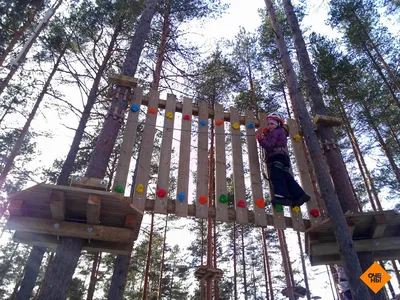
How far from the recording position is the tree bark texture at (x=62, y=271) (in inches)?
106

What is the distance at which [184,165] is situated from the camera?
3705 millimetres

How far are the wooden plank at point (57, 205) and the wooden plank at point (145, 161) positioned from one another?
724 millimetres

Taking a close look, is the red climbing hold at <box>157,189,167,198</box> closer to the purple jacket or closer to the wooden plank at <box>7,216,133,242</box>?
the wooden plank at <box>7,216,133,242</box>

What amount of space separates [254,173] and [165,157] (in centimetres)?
126

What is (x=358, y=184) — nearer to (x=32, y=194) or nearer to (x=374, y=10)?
(x=374, y=10)

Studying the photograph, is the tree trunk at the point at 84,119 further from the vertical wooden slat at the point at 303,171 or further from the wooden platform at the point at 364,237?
the wooden platform at the point at 364,237

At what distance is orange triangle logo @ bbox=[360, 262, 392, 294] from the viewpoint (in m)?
3.32

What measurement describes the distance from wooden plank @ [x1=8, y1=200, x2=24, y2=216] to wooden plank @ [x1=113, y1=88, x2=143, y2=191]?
92 centimetres

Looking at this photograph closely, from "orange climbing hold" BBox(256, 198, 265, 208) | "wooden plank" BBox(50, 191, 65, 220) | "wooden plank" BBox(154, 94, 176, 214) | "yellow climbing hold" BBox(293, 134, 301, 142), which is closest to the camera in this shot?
"wooden plank" BBox(50, 191, 65, 220)

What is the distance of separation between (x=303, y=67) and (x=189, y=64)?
3687mm

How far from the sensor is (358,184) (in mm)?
14164

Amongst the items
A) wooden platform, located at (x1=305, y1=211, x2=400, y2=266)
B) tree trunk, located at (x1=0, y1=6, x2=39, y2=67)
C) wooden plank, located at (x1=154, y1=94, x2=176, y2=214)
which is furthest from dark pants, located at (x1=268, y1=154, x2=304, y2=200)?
tree trunk, located at (x1=0, y1=6, x2=39, y2=67)

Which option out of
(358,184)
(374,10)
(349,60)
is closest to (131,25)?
(349,60)

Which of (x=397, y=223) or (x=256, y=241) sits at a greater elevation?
(x=256, y=241)
